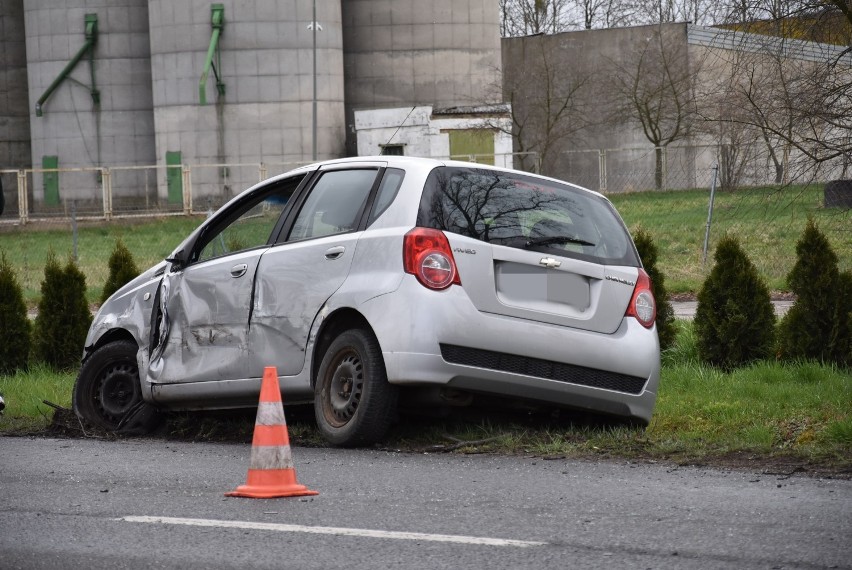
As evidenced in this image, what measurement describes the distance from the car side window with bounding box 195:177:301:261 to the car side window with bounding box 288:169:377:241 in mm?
271

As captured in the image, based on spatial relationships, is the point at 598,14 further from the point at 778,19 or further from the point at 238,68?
the point at 778,19

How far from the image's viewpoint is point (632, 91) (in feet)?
179

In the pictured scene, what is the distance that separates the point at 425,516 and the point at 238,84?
4415 centimetres

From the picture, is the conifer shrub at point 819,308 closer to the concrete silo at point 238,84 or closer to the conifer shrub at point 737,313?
the conifer shrub at point 737,313

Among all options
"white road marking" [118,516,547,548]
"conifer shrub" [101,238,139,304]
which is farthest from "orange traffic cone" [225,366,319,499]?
"conifer shrub" [101,238,139,304]

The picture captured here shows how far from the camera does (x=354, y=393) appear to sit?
316 inches

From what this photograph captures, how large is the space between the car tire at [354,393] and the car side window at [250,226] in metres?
1.23

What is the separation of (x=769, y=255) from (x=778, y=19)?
1089 cm

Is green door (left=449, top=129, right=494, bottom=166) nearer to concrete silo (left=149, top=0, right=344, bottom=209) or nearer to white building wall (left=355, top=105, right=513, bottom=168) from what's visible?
white building wall (left=355, top=105, right=513, bottom=168)

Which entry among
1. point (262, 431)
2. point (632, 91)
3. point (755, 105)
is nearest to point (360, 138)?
point (632, 91)

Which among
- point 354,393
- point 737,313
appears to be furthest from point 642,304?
point 737,313

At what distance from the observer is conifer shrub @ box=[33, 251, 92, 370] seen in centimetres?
1544

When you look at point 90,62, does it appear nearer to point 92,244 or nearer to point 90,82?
point 90,82

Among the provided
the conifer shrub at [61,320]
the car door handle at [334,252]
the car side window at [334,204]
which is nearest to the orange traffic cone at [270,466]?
the car door handle at [334,252]
